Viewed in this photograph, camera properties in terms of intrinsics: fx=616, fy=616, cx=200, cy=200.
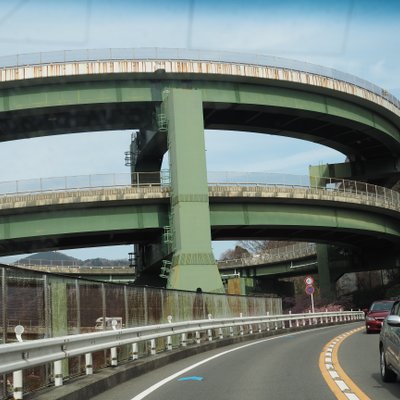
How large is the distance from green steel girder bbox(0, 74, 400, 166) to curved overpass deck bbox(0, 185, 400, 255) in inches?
208

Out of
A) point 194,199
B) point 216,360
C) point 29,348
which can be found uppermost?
point 194,199

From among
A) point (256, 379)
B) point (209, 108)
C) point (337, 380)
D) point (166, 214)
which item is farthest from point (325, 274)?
point (337, 380)

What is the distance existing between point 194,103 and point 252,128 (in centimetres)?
1060

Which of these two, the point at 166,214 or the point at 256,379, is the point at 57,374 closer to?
the point at 256,379

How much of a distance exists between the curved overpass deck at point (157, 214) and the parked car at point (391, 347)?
27.0 m

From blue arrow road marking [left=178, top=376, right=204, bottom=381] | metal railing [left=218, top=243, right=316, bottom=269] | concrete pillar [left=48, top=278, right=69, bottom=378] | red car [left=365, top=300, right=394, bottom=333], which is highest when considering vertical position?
metal railing [left=218, top=243, right=316, bottom=269]

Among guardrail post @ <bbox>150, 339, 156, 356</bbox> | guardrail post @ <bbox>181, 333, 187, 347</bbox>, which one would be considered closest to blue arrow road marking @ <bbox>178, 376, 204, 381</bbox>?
guardrail post @ <bbox>150, 339, 156, 356</bbox>

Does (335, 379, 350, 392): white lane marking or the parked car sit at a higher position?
the parked car

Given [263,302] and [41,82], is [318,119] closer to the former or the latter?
[263,302]

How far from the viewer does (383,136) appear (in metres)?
49.8

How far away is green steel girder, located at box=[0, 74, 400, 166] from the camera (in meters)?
36.3

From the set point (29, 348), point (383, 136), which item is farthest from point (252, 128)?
point (29, 348)

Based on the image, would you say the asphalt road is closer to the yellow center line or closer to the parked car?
the yellow center line

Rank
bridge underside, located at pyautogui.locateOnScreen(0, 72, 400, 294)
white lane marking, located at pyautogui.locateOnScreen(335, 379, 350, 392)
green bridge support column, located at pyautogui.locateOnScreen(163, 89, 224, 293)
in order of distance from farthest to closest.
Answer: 1. bridge underside, located at pyautogui.locateOnScreen(0, 72, 400, 294)
2. green bridge support column, located at pyautogui.locateOnScreen(163, 89, 224, 293)
3. white lane marking, located at pyautogui.locateOnScreen(335, 379, 350, 392)
